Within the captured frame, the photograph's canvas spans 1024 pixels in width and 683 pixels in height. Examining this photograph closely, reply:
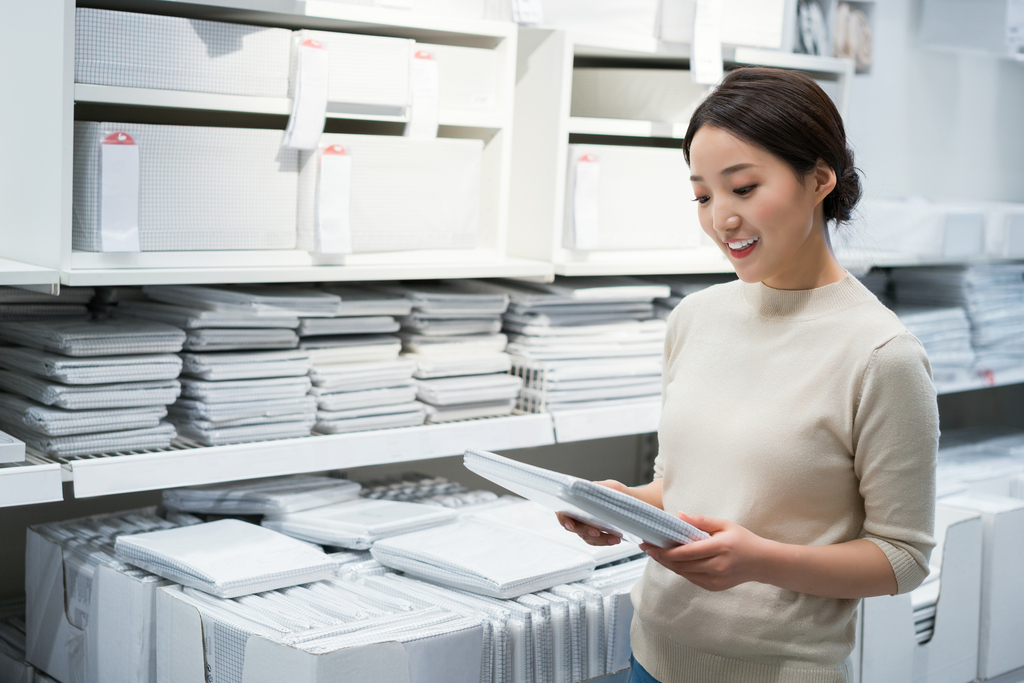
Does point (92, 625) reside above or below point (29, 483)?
below

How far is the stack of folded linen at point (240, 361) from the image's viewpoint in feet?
6.52

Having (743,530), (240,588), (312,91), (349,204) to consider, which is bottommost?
(240,588)

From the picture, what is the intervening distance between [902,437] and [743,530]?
21 centimetres

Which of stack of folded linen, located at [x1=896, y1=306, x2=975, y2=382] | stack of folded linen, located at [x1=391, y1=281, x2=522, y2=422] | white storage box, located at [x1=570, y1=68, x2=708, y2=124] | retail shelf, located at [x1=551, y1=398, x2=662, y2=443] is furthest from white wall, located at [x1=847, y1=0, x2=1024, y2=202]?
stack of folded linen, located at [x1=391, y1=281, x2=522, y2=422]

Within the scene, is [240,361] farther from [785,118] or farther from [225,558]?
[785,118]

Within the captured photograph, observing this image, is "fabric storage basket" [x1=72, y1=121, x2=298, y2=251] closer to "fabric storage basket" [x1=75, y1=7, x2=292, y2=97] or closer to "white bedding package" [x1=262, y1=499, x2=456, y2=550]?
"fabric storage basket" [x1=75, y1=7, x2=292, y2=97]

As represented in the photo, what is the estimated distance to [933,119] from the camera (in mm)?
3861

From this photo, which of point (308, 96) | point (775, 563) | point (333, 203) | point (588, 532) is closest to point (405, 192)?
point (333, 203)

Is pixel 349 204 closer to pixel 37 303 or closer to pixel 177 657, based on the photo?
pixel 37 303

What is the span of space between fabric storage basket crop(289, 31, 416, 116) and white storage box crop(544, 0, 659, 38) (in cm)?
41

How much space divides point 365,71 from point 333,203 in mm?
261

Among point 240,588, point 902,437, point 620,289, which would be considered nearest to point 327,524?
point 240,588

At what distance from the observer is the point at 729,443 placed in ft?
4.13

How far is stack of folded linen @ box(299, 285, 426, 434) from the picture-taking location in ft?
6.97
